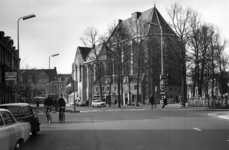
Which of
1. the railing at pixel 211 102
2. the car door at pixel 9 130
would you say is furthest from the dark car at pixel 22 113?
the railing at pixel 211 102

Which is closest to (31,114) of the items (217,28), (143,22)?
(217,28)

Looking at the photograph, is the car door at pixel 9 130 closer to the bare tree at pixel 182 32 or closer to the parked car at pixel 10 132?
the parked car at pixel 10 132

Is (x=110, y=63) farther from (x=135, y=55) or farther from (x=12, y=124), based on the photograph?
(x=12, y=124)

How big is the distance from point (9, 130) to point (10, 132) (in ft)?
0.22

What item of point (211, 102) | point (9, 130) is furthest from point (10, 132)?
point (211, 102)

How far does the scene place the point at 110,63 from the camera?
62250 mm

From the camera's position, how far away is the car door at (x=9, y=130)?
24.1ft

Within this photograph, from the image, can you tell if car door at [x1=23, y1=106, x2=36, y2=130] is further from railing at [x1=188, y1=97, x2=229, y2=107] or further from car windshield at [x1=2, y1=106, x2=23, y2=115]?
railing at [x1=188, y1=97, x2=229, y2=107]

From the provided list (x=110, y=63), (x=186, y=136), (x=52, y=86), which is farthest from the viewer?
(x=52, y=86)

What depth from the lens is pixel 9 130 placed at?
7551 mm

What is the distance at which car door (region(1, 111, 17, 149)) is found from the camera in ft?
24.1

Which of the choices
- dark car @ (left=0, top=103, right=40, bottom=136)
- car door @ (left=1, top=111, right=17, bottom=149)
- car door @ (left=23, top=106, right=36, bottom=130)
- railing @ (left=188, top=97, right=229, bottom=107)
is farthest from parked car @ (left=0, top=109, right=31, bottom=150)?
railing @ (left=188, top=97, right=229, bottom=107)

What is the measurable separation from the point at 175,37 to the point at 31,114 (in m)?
34.4

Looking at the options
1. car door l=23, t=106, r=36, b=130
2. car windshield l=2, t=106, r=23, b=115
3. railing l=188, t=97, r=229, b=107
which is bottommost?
railing l=188, t=97, r=229, b=107
